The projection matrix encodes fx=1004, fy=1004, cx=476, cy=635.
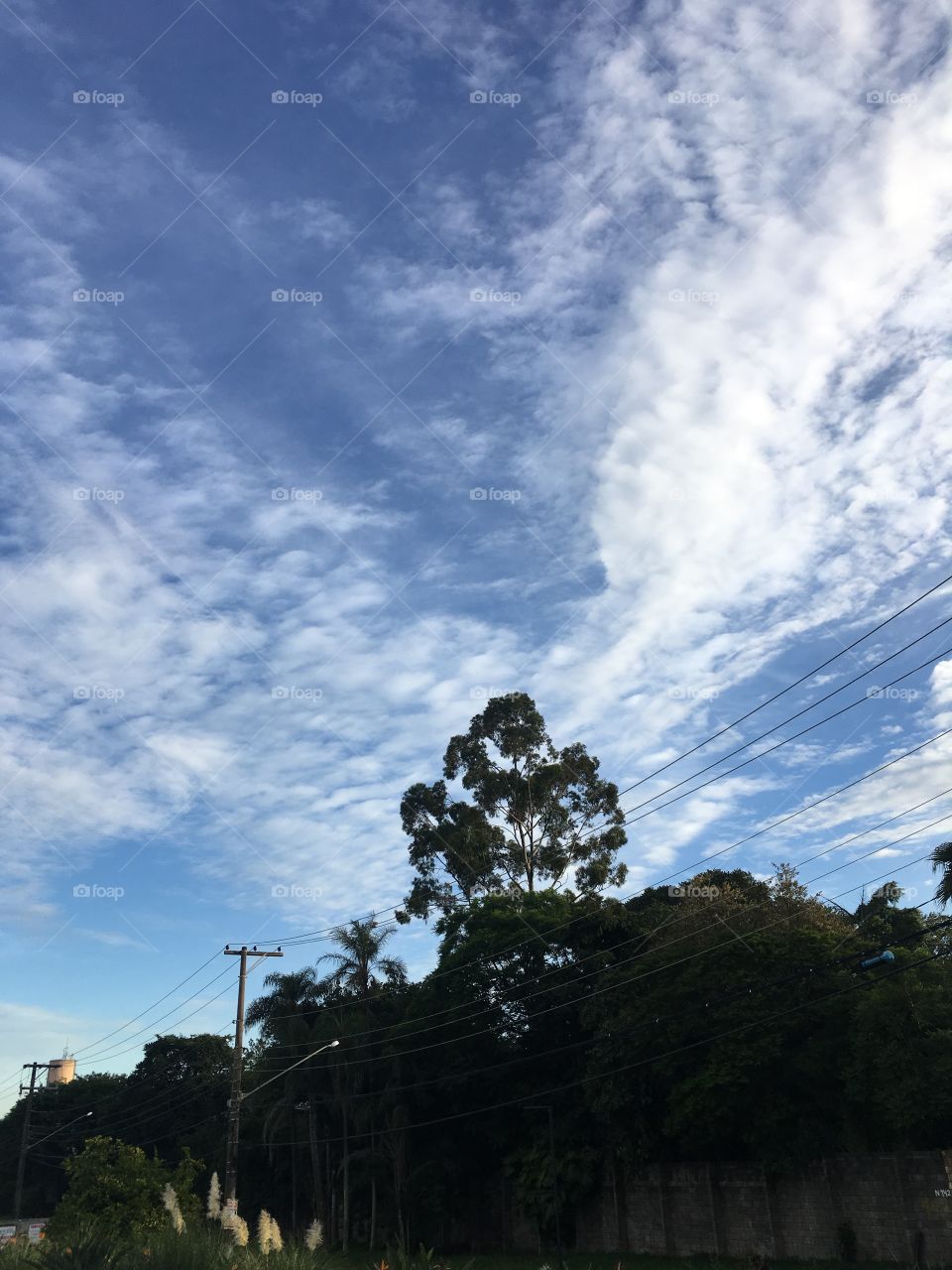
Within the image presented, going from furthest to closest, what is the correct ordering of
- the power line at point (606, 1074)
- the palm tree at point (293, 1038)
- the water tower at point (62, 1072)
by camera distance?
→ the water tower at point (62, 1072) < the palm tree at point (293, 1038) < the power line at point (606, 1074)

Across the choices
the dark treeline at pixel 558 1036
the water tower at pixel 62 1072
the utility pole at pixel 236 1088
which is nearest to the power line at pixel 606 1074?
the dark treeline at pixel 558 1036

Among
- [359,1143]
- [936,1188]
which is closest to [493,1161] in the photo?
[359,1143]

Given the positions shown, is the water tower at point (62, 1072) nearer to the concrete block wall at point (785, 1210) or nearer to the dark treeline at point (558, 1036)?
the dark treeline at point (558, 1036)

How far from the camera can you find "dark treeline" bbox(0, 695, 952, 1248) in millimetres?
36250

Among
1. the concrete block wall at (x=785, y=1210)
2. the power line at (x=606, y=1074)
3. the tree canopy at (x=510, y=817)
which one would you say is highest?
the tree canopy at (x=510, y=817)

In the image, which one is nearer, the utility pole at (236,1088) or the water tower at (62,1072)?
the utility pole at (236,1088)

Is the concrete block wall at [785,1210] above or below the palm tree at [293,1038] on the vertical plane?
below

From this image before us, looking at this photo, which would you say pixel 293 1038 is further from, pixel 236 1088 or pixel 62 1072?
pixel 62 1072

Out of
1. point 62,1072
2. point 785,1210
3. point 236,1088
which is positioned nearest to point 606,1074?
point 785,1210

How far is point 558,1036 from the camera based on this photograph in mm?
50406

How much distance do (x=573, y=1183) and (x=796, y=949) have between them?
17038 mm

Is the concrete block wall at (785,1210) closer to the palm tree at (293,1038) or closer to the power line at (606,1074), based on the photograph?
the power line at (606,1074)

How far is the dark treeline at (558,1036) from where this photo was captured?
1427 inches

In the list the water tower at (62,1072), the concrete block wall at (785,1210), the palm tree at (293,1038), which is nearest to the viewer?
the concrete block wall at (785,1210)
